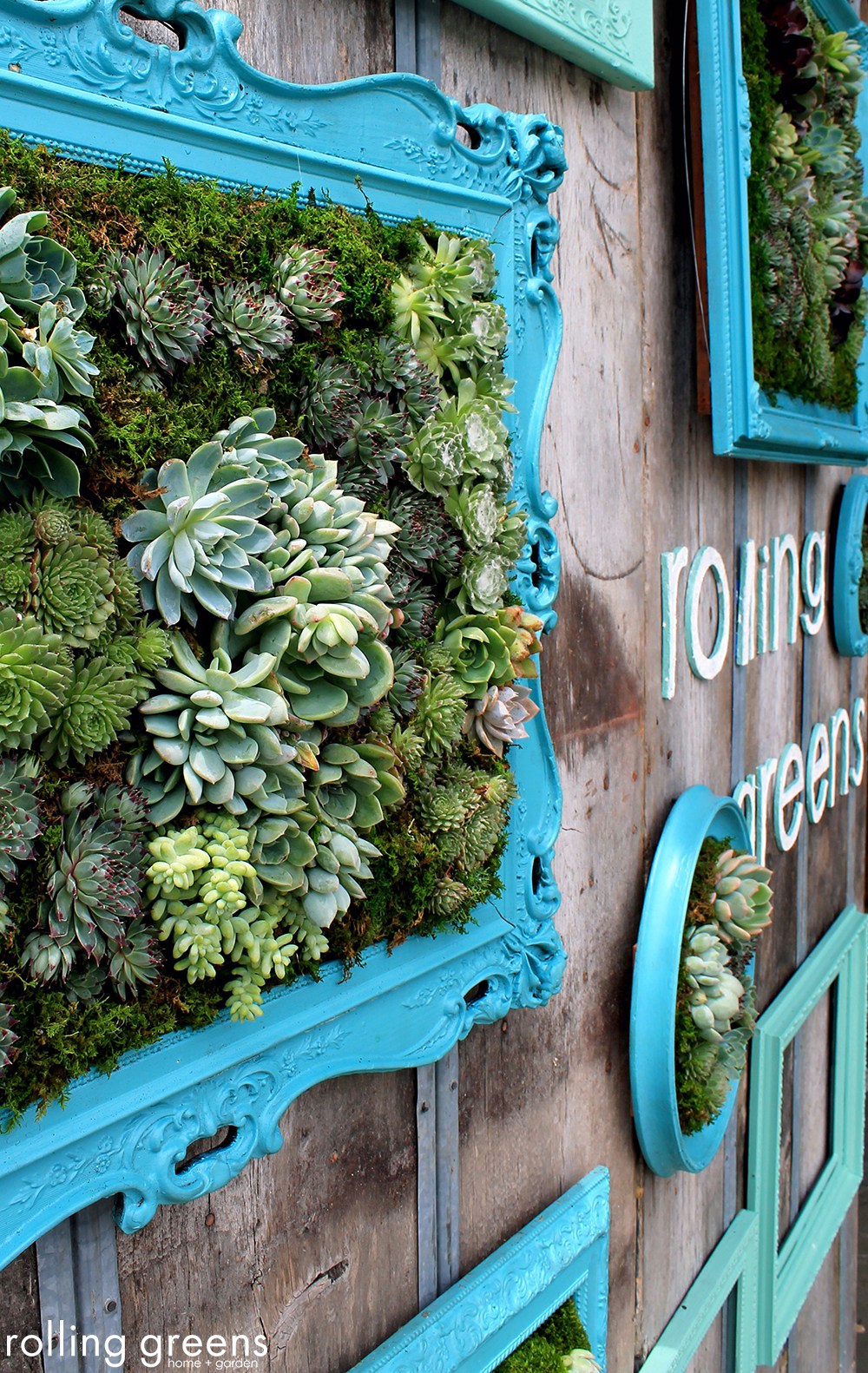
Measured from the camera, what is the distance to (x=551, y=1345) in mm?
1122

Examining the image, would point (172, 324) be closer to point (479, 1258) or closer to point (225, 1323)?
point (225, 1323)

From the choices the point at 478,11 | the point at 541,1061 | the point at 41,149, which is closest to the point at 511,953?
the point at 541,1061

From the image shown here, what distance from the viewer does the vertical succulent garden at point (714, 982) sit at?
132cm

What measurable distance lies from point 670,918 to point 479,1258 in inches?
17.7

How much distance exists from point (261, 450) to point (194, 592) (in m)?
0.11

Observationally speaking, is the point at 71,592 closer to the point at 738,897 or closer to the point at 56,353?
the point at 56,353

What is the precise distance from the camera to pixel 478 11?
0.93 m

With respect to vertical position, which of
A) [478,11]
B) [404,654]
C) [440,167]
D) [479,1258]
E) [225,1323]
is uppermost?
[478,11]

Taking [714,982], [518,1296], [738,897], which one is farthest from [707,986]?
[518,1296]

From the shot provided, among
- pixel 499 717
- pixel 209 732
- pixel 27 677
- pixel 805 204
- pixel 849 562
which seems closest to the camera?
pixel 27 677

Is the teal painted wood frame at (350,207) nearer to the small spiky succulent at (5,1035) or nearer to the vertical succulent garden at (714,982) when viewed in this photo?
the small spiky succulent at (5,1035)

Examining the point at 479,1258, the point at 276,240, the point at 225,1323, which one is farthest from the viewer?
the point at 479,1258

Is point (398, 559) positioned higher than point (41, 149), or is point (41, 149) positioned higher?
point (41, 149)

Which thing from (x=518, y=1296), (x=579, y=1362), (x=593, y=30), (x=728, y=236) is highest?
(x=593, y=30)
